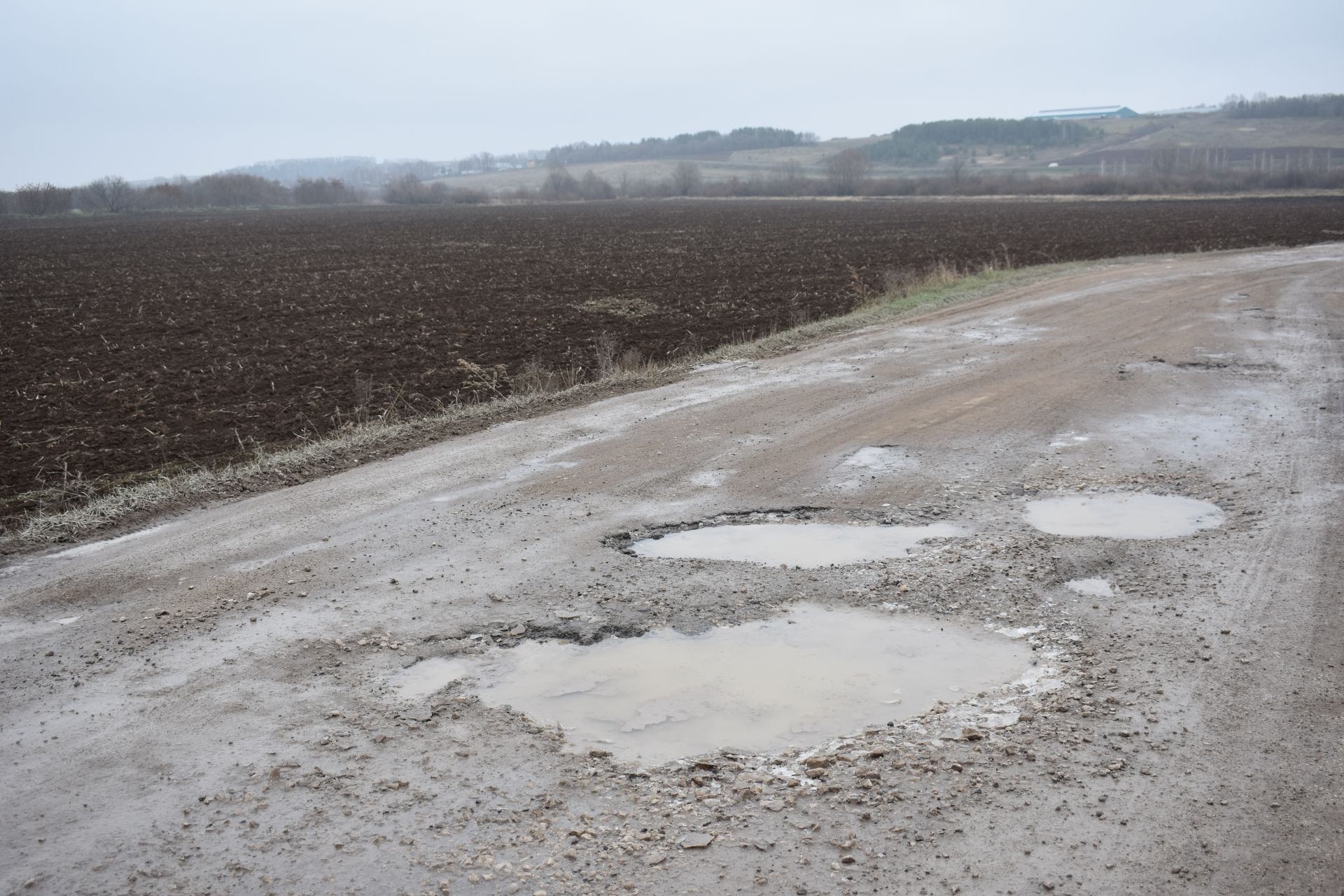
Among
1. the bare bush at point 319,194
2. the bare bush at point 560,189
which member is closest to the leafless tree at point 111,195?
the bare bush at point 319,194

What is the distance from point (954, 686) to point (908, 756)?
2.39ft

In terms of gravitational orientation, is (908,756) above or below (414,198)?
below

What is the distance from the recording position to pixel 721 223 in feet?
198

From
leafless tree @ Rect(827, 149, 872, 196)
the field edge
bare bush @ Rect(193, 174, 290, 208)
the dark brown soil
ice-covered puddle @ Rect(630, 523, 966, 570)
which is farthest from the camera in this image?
leafless tree @ Rect(827, 149, 872, 196)

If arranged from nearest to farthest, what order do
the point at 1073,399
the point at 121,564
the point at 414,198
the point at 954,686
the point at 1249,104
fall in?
the point at 954,686
the point at 121,564
the point at 1073,399
the point at 414,198
the point at 1249,104

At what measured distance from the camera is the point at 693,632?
17.9 ft

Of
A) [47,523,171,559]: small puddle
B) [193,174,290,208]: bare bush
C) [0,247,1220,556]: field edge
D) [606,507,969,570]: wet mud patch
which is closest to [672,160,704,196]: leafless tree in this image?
[193,174,290,208]: bare bush

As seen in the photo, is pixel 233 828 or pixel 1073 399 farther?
pixel 1073 399

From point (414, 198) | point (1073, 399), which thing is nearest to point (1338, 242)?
point (1073, 399)

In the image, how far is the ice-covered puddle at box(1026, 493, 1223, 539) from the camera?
6734 millimetres

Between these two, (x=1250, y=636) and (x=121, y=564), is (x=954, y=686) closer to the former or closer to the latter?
(x=1250, y=636)

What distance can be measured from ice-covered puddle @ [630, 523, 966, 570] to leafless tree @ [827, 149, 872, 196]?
119 metres

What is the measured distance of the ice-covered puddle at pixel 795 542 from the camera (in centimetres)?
650

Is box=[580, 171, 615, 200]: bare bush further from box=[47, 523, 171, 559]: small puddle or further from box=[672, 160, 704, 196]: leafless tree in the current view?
box=[47, 523, 171, 559]: small puddle
